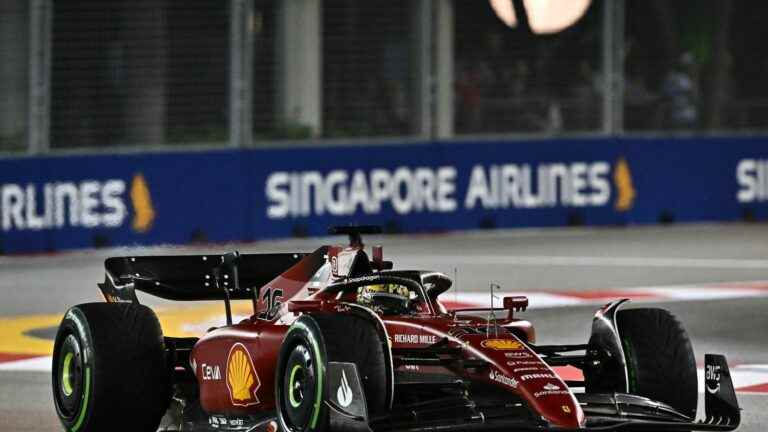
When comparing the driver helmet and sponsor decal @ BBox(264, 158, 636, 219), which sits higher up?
sponsor decal @ BBox(264, 158, 636, 219)

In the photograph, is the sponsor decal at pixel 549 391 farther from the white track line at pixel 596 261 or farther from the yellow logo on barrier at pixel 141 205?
the yellow logo on barrier at pixel 141 205

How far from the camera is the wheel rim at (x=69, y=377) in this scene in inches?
329

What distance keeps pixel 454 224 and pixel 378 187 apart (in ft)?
3.25

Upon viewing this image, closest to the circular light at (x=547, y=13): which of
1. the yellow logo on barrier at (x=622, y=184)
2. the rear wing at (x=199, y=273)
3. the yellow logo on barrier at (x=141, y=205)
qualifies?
the yellow logo on barrier at (x=622, y=184)

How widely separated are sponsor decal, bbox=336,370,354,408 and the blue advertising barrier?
1152 centimetres

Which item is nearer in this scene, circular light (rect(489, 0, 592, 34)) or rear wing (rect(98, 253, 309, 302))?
rear wing (rect(98, 253, 309, 302))

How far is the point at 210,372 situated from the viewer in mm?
8367

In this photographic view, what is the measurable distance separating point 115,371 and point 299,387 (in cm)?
105

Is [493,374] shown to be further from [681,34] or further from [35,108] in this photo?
[681,34]

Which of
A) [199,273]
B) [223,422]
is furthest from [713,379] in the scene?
[199,273]

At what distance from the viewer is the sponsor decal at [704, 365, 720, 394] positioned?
802 centimetres

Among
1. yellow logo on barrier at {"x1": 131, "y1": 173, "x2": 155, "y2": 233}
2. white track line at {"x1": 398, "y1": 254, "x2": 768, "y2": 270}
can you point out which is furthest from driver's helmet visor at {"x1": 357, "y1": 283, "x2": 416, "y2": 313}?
yellow logo on barrier at {"x1": 131, "y1": 173, "x2": 155, "y2": 233}

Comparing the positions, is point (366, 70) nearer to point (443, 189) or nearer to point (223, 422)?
point (443, 189)

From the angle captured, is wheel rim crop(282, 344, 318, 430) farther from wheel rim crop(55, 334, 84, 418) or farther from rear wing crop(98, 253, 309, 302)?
rear wing crop(98, 253, 309, 302)
